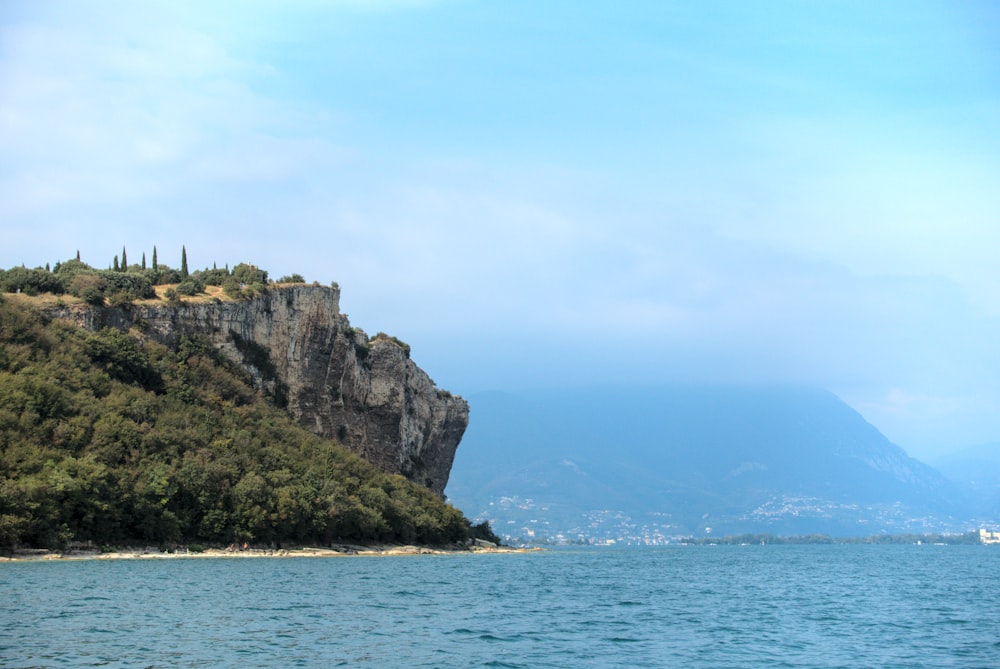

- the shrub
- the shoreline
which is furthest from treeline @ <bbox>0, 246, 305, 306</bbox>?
the shoreline

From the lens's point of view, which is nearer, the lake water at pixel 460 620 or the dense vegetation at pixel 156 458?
Result: the lake water at pixel 460 620

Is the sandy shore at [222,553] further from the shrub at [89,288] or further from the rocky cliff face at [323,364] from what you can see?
the shrub at [89,288]

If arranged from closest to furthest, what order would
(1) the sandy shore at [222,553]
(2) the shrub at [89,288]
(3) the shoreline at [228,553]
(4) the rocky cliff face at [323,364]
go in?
(3) the shoreline at [228,553] < (1) the sandy shore at [222,553] < (2) the shrub at [89,288] < (4) the rocky cliff face at [323,364]

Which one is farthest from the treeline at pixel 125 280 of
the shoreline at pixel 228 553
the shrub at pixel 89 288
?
the shoreline at pixel 228 553

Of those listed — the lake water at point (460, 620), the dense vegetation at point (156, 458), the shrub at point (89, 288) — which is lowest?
the lake water at point (460, 620)

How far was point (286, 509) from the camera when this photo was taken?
3639 inches

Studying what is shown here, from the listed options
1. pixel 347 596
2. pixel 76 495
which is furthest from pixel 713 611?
pixel 76 495

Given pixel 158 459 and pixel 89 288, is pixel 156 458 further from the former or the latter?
pixel 89 288

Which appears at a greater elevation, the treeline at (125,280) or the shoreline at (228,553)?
the treeline at (125,280)

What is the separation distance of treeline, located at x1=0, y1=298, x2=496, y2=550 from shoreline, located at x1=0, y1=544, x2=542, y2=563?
3.83ft

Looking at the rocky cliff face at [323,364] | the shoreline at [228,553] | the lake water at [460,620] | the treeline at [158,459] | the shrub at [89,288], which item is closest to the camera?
the lake water at [460,620]

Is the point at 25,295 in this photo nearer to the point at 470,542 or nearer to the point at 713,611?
the point at 470,542

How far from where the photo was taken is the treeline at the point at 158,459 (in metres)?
76.0

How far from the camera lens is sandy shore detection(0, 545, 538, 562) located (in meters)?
70.4
